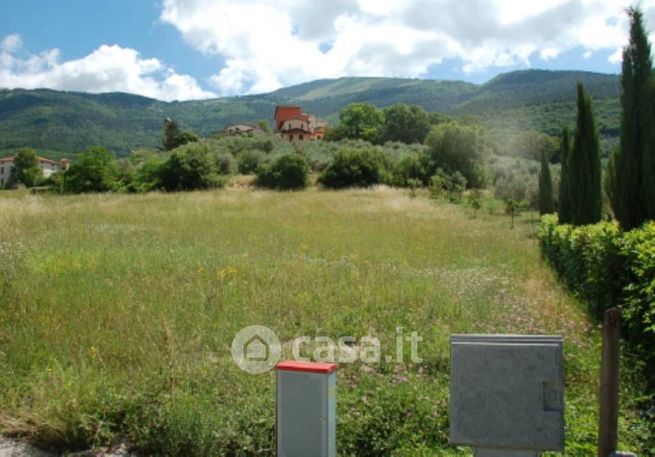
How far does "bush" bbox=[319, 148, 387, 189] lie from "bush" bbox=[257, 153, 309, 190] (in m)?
1.83

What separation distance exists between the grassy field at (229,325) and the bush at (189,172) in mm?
22729

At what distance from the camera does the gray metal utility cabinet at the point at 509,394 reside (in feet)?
7.37

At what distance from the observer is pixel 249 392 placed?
3.94 m

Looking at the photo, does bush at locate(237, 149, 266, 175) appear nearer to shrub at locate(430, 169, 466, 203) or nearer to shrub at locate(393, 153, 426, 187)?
shrub at locate(393, 153, 426, 187)

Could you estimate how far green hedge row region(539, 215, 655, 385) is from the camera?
438cm

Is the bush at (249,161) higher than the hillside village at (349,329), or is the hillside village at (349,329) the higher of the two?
the bush at (249,161)

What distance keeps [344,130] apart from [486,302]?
65445 millimetres

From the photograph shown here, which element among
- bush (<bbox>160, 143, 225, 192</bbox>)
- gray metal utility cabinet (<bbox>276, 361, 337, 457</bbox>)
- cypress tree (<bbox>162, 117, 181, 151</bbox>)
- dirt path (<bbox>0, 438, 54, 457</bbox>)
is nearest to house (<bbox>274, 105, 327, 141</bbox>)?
cypress tree (<bbox>162, 117, 181, 151</bbox>)

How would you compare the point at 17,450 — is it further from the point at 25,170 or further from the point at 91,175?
the point at 25,170

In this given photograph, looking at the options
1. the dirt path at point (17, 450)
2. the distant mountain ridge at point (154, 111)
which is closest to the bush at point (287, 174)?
the distant mountain ridge at point (154, 111)

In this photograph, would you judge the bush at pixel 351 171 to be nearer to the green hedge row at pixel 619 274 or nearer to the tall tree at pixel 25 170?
the green hedge row at pixel 619 274

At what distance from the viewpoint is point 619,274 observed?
559cm

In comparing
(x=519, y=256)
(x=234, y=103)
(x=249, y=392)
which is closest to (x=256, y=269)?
(x=249, y=392)

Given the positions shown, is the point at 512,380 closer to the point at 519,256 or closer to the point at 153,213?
the point at 519,256
